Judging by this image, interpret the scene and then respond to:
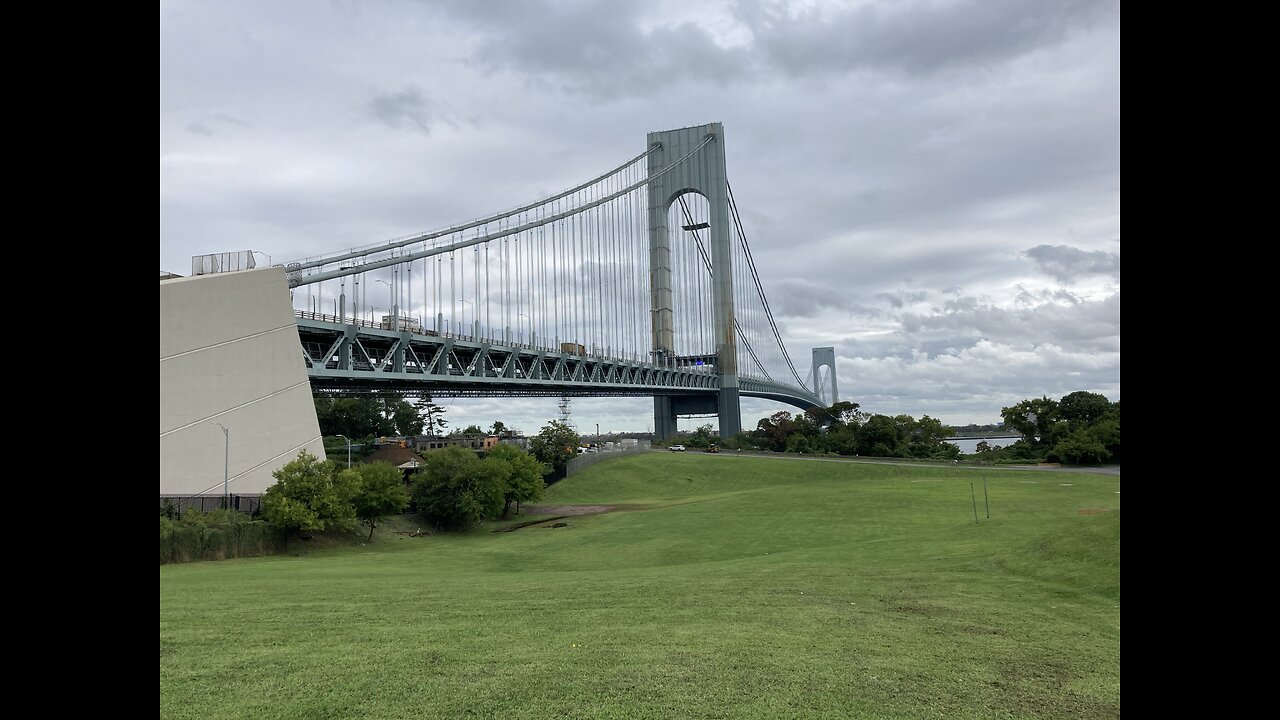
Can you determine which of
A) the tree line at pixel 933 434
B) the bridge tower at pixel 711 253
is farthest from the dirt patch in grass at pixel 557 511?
the bridge tower at pixel 711 253

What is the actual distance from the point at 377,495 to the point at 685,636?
2908 centimetres

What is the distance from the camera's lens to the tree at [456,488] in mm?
41250

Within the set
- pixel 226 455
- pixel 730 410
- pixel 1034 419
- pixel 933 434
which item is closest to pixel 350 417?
pixel 730 410

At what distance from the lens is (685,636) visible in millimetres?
10492

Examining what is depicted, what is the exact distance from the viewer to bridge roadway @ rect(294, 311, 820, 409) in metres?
36.5

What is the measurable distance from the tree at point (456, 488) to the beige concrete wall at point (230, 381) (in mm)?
8673

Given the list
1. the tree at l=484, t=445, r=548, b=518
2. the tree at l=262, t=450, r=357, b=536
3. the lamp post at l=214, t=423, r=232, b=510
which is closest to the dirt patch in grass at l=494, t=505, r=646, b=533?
the tree at l=484, t=445, r=548, b=518

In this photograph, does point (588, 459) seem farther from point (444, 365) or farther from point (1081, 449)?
point (1081, 449)

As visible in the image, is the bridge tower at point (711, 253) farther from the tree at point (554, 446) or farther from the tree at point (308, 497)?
the tree at point (308, 497)
